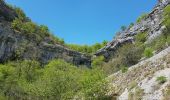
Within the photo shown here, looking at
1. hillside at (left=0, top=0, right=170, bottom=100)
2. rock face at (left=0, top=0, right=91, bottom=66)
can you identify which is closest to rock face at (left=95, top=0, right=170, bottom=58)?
hillside at (left=0, top=0, right=170, bottom=100)

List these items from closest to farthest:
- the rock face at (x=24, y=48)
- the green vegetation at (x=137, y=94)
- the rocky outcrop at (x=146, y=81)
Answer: the rocky outcrop at (x=146, y=81)
the green vegetation at (x=137, y=94)
the rock face at (x=24, y=48)

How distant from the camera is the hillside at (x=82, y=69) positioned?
4248 cm

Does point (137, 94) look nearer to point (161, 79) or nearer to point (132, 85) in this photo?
point (161, 79)

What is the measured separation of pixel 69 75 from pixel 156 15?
68.6 metres

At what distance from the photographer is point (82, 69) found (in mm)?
98625

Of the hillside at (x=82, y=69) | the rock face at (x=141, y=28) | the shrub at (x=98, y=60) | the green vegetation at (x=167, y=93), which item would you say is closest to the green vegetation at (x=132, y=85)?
the hillside at (x=82, y=69)

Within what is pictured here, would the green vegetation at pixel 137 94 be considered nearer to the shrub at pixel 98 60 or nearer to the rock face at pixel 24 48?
the rock face at pixel 24 48

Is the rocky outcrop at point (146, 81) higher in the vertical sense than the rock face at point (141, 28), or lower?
lower

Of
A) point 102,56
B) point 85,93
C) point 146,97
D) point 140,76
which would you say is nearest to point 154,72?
point 140,76

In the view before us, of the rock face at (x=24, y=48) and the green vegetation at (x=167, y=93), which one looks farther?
the rock face at (x=24, y=48)

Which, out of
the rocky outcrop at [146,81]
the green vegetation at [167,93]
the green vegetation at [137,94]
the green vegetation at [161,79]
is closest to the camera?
the green vegetation at [167,93]

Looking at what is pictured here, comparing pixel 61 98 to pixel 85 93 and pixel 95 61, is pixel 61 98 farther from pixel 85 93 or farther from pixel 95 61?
pixel 95 61

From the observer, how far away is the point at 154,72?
137 feet

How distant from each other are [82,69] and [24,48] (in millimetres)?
20732
